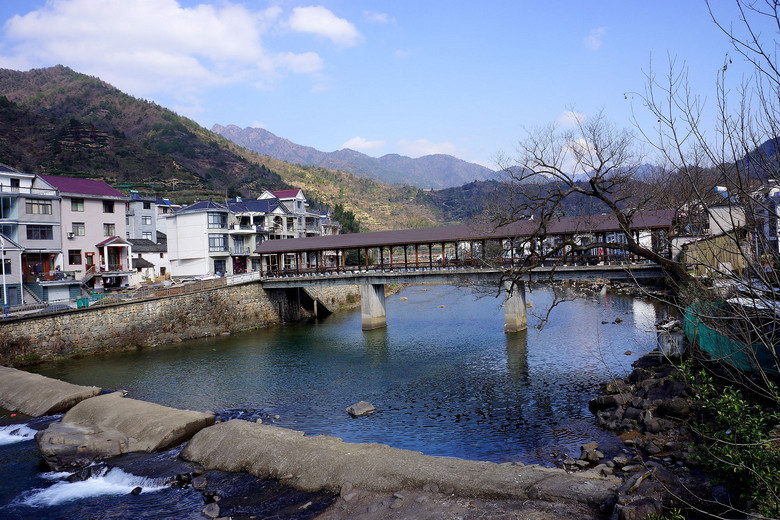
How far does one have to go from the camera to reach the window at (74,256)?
133ft

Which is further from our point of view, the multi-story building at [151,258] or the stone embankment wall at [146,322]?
the multi-story building at [151,258]

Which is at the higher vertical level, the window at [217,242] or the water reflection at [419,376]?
the window at [217,242]

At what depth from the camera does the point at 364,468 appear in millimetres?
11453

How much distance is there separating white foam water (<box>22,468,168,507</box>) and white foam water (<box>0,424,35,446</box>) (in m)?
4.73

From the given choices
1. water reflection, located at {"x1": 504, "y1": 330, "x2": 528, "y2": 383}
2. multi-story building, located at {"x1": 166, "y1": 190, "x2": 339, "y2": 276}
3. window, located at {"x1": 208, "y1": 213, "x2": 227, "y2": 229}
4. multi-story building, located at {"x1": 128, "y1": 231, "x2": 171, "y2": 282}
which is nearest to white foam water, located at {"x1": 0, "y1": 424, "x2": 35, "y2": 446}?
water reflection, located at {"x1": 504, "y1": 330, "x2": 528, "y2": 383}

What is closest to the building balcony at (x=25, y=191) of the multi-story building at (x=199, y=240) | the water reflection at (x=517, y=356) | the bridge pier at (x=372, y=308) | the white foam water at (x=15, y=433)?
the multi-story building at (x=199, y=240)

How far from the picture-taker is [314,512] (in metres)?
10.4

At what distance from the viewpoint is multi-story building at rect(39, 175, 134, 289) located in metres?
40.6

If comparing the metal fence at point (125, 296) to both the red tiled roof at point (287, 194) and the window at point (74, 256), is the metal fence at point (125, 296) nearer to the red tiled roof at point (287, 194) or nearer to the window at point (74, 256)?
the window at point (74, 256)

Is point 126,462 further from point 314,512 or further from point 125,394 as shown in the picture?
point 125,394

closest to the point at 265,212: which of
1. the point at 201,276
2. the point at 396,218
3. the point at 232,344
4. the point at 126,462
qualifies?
the point at 201,276

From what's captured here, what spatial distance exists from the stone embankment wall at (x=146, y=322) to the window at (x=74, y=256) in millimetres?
11369

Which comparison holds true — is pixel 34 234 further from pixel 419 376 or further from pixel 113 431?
pixel 419 376

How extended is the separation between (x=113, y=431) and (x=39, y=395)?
6.72m
